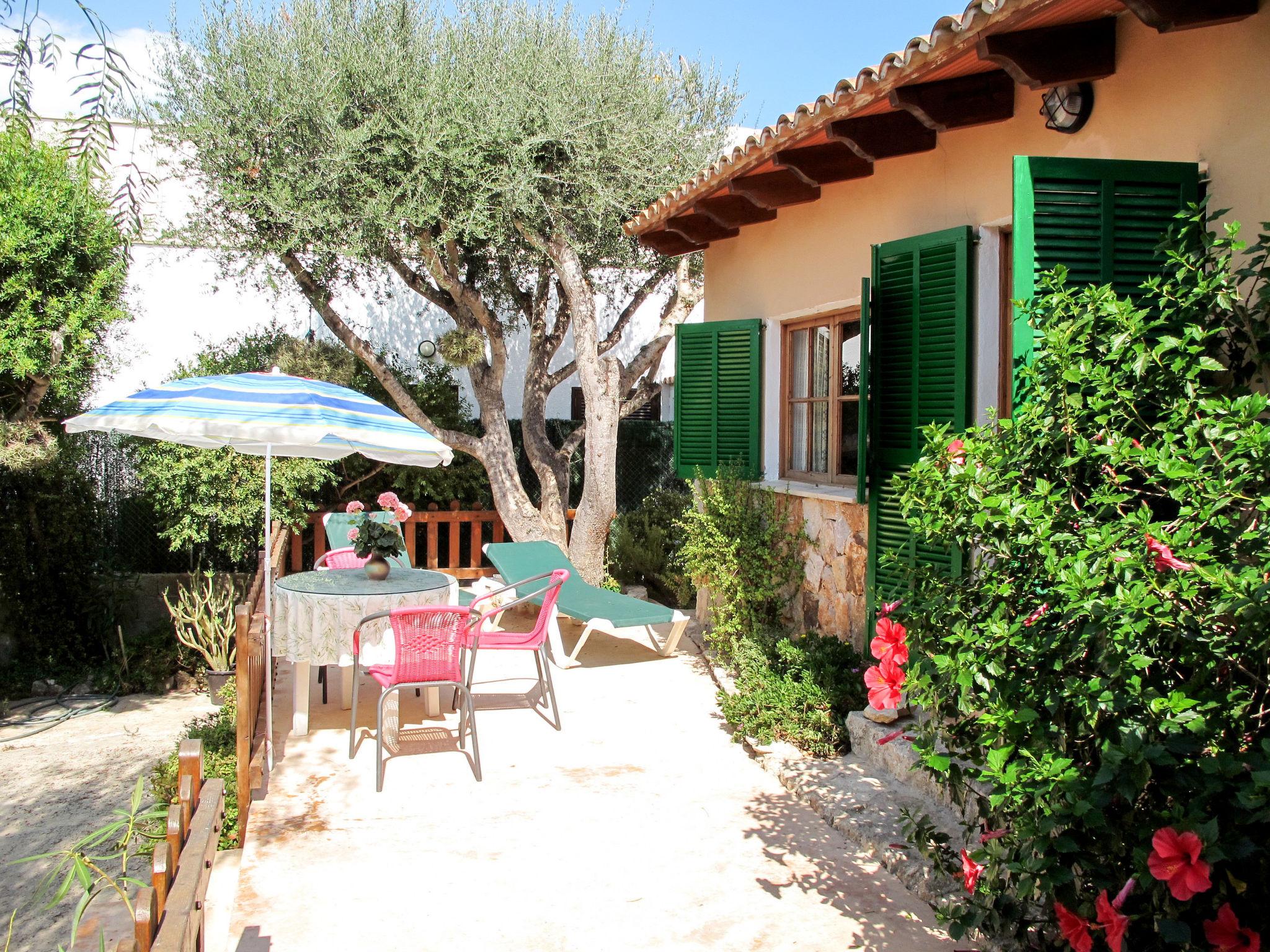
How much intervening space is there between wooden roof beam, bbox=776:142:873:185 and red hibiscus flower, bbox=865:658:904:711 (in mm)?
4010

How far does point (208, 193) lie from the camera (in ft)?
30.9

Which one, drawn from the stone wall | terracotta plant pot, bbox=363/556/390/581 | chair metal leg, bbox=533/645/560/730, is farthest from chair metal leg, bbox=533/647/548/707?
the stone wall

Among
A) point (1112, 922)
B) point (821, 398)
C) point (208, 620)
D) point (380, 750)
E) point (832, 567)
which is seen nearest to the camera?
point (1112, 922)

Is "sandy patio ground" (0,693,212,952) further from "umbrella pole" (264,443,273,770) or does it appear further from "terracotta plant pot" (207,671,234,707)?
"umbrella pole" (264,443,273,770)

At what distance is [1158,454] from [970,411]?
2.43m

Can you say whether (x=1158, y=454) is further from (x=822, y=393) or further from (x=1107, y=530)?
(x=822, y=393)

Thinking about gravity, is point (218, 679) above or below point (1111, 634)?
below

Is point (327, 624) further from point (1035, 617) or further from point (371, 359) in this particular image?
point (371, 359)

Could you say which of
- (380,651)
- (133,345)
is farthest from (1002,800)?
(133,345)

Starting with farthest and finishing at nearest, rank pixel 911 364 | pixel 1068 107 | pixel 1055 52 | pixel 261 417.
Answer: pixel 911 364
pixel 261 417
pixel 1068 107
pixel 1055 52

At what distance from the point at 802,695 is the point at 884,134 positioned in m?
3.18

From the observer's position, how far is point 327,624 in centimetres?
577

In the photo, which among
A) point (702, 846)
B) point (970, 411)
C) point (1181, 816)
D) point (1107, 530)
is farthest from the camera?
point (970, 411)

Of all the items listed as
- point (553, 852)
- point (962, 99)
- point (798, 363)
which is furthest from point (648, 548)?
point (962, 99)
